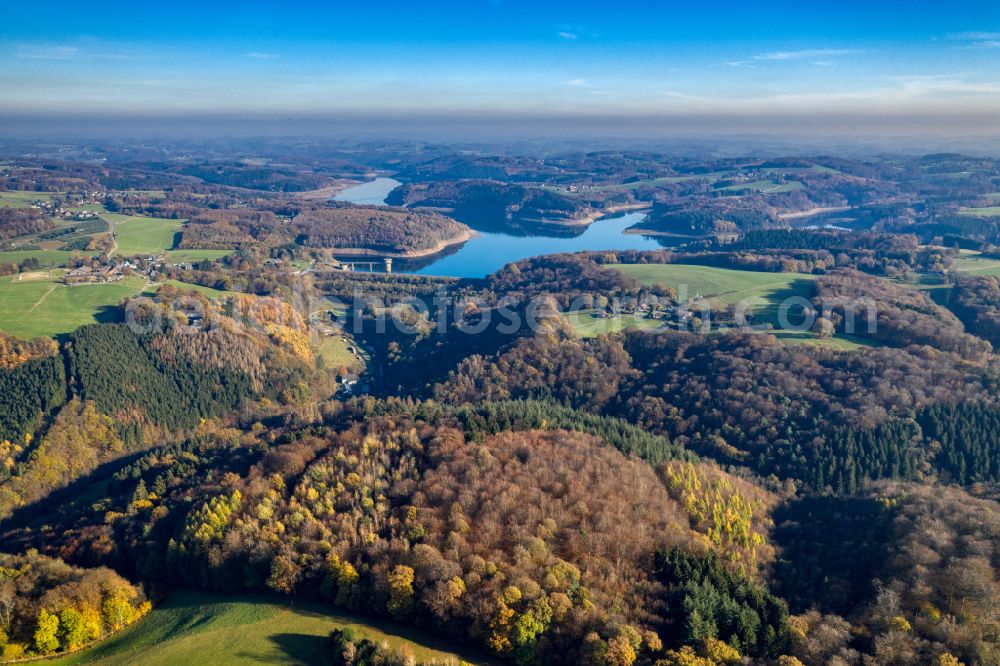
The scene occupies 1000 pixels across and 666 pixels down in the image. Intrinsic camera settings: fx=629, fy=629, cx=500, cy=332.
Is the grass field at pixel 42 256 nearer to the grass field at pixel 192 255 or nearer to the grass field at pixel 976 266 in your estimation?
the grass field at pixel 192 255

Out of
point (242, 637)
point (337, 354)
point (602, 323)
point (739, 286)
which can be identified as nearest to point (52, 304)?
point (337, 354)

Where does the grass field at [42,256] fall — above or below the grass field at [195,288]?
above

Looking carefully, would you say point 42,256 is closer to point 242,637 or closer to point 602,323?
point 602,323

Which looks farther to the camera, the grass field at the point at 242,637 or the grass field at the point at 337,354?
the grass field at the point at 337,354

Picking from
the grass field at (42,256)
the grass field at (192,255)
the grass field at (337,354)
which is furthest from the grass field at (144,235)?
the grass field at (337,354)

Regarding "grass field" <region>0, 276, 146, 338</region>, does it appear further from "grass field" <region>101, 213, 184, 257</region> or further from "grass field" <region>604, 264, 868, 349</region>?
"grass field" <region>604, 264, 868, 349</region>

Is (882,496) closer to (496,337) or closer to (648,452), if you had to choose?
(648,452)
